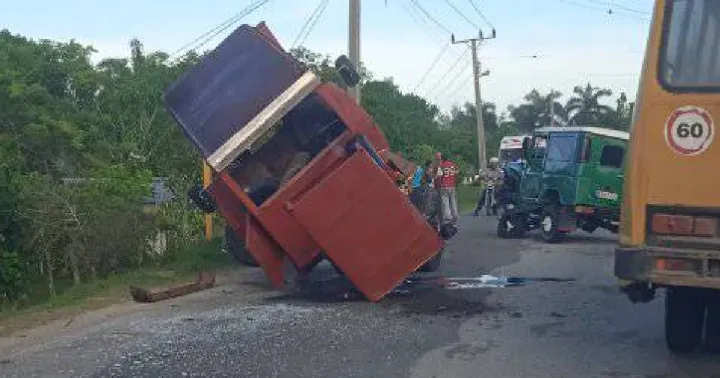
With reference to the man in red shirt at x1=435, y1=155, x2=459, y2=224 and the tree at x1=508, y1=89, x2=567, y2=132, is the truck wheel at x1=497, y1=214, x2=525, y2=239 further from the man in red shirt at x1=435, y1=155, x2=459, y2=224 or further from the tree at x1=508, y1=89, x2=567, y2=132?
the tree at x1=508, y1=89, x2=567, y2=132

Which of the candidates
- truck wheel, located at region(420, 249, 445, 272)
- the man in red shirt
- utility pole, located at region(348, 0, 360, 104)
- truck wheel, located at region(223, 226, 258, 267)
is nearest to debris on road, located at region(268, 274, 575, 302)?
truck wheel, located at region(420, 249, 445, 272)

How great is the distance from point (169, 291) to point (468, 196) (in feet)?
116

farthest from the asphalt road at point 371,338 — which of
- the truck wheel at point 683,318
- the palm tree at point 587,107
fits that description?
the palm tree at point 587,107

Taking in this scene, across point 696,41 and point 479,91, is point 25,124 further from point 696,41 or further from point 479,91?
point 696,41

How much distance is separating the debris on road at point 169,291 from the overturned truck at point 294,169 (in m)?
1.10

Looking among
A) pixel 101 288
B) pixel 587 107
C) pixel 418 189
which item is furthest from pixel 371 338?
pixel 587 107

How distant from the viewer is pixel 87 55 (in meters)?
41.7

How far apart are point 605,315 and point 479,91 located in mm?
38951

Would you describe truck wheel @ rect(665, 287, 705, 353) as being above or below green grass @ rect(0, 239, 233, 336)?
above

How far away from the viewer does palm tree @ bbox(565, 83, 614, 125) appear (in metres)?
68.9

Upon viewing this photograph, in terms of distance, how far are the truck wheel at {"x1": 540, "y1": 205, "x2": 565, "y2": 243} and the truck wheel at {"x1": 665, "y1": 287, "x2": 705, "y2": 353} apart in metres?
10.9

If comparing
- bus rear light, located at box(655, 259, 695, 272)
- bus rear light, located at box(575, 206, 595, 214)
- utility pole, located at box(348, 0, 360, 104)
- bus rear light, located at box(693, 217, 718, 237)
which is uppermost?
utility pole, located at box(348, 0, 360, 104)

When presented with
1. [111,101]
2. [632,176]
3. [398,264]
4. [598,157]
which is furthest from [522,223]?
[111,101]

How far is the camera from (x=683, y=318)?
7.46m
